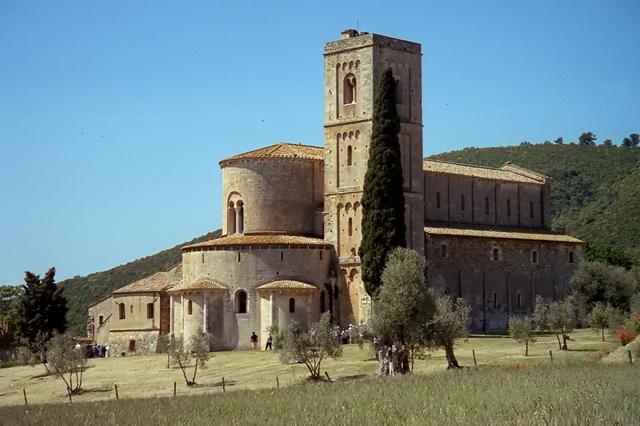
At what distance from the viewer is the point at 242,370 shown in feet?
170

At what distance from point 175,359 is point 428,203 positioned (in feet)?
67.1

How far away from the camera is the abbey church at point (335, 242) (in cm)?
6075

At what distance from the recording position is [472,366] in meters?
46.6

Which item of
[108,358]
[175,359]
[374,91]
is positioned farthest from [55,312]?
[374,91]

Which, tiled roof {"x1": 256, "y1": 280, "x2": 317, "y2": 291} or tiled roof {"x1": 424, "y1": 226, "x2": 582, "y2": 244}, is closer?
tiled roof {"x1": 256, "y1": 280, "x2": 317, "y2": 291}

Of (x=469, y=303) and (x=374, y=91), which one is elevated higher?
(x=374, y=91)

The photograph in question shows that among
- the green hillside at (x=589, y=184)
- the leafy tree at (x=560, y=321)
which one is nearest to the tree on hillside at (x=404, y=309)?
the leafy tree at (x=560, y=321)

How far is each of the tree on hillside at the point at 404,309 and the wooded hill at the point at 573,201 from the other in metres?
46.7

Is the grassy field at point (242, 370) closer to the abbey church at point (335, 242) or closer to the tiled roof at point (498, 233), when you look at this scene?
the abbey church at point (335, 242)

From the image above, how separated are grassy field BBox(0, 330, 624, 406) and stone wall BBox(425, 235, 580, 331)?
5.93 m

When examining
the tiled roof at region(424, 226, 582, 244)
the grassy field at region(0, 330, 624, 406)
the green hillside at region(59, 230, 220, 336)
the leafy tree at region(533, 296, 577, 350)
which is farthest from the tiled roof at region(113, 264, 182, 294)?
the green hillside at region(59, 230, 220, 336)

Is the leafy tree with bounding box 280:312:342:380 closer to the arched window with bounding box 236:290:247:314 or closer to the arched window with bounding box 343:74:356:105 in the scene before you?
the arched window with bounding box 236:290:247:314

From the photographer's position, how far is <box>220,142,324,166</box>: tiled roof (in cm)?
6544

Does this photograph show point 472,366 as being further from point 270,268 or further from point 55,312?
point 55,312
